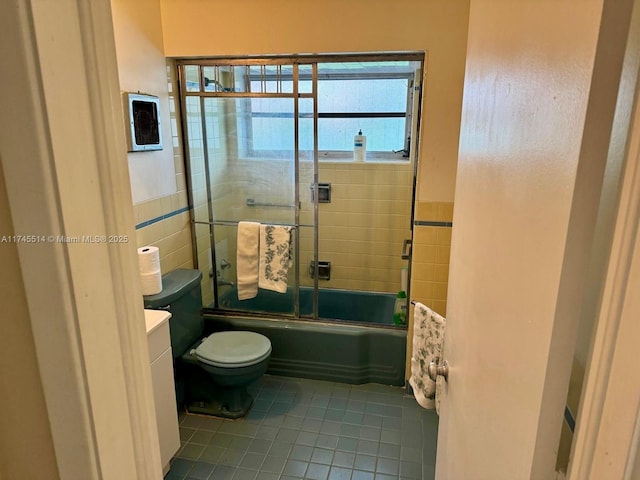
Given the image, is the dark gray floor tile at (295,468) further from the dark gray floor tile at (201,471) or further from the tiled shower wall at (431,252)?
the tiled shower wall at (431,252)

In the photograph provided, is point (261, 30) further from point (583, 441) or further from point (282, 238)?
point (583, 441)

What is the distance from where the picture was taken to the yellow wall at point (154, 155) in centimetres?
210

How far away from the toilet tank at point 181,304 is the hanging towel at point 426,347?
127cm

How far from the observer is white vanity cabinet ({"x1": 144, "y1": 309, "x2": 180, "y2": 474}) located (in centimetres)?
179

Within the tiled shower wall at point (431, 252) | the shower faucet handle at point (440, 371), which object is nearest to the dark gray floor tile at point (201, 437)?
the tiled shower wall at point (431, 252)

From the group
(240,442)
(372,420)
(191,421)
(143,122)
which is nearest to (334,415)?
(372,420)

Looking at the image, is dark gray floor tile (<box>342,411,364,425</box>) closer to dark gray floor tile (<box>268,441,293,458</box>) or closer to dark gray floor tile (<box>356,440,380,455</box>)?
dark gray floor tile (<box>356,440,380,455</box>)

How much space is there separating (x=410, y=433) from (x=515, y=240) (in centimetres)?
195

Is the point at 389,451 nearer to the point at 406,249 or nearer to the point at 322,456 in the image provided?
the point at 322,456

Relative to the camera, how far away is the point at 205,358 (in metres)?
2.28

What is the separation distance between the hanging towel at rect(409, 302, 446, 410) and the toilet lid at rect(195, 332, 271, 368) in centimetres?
102

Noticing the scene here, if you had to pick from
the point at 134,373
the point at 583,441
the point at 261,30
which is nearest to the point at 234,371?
the point at 134,373

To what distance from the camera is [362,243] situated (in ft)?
10.7

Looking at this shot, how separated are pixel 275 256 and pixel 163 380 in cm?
108
